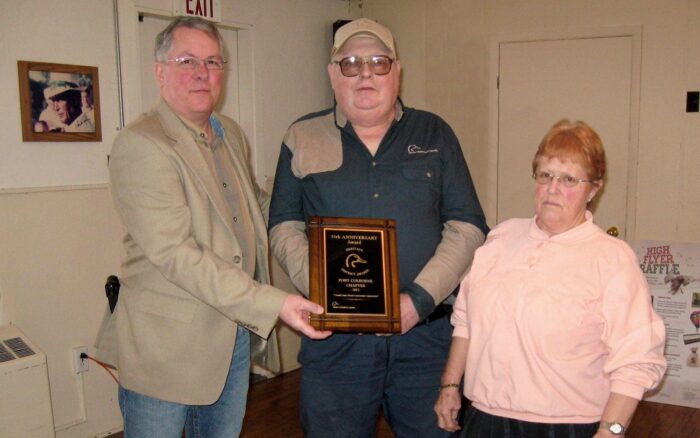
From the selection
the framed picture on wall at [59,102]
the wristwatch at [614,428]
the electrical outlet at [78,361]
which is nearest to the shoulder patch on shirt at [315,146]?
the wristwatch at [614,428]

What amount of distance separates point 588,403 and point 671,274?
2.64m

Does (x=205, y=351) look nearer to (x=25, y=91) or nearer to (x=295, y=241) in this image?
(x=295, y=241)

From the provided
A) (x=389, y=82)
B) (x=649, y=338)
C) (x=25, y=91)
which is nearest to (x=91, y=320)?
(x=25, y=91)

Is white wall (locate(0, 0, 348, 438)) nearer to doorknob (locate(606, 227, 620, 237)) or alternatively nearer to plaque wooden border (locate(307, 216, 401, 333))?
plaque wooden border (locate(307, 216, 401, 333))

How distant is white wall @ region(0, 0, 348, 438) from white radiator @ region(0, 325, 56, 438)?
52 cm

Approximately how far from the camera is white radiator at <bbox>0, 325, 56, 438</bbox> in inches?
94.2

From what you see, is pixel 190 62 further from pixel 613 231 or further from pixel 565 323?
pixel 613 231

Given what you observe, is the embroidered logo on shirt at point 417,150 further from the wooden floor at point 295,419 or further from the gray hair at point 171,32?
the wooden floor at point 295,419

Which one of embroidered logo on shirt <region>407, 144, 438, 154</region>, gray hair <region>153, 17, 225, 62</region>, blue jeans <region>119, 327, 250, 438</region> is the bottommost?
blue jeans <region>119, 327, 250, 438</region>

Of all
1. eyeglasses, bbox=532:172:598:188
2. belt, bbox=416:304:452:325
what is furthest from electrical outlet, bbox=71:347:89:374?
eyeglasses, bbox=532:172:598:188

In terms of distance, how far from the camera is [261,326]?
63.6 inches

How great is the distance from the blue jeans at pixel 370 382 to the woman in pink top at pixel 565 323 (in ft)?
0.77

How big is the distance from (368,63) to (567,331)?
0.93 m

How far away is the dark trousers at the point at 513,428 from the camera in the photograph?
1.47 m
